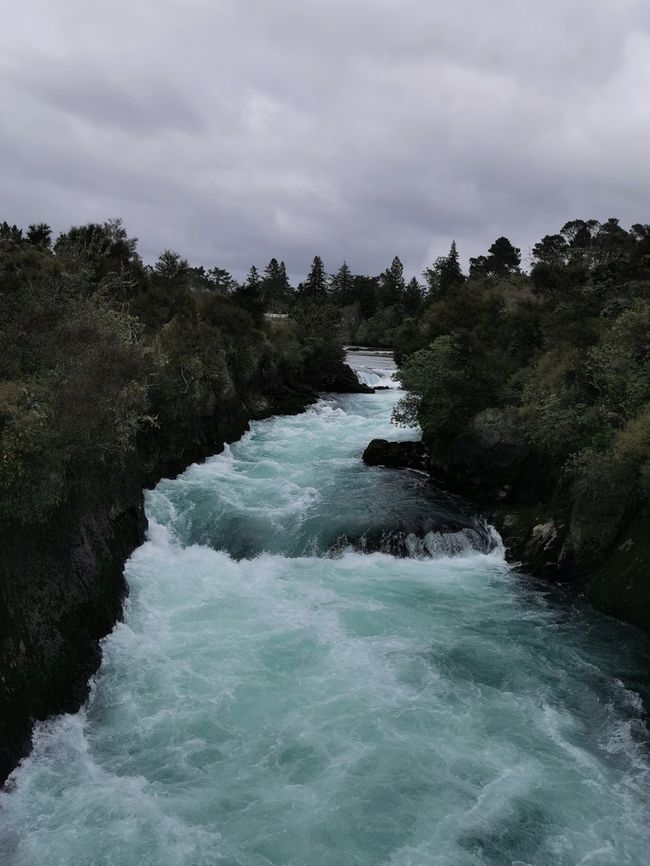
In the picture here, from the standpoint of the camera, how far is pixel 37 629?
1109 centimetres

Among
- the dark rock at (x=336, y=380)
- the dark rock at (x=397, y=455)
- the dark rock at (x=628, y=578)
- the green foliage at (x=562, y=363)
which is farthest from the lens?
the dark rock at (x=336, y=380)

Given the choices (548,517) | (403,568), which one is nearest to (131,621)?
(403,568)

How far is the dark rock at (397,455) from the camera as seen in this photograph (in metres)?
27.8

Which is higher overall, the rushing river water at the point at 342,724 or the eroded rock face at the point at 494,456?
the eroded rock face at the point at 494,456

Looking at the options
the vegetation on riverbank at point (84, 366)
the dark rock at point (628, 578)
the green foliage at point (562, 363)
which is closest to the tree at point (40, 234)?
the vegetation on riverbank at point (84, 366)

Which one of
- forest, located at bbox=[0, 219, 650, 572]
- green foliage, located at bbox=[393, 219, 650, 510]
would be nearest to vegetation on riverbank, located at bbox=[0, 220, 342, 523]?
forest, located at bbox=[0, 219, 650, 572]

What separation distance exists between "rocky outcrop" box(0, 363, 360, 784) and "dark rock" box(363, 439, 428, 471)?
478 inches

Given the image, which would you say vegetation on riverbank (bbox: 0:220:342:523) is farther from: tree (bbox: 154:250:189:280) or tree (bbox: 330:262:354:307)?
tree (bbox: 330:262:354:307)

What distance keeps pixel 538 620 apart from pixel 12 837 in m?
12.0

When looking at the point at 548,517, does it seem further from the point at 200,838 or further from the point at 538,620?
the point at 200,838

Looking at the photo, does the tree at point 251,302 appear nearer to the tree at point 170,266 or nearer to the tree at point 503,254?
the tree at point 170,266

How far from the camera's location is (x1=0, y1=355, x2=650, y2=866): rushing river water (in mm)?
8672

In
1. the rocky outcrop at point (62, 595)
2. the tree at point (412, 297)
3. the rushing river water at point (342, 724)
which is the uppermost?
the tree at point (412, 297)

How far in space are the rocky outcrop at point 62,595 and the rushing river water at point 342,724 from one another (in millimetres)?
537
